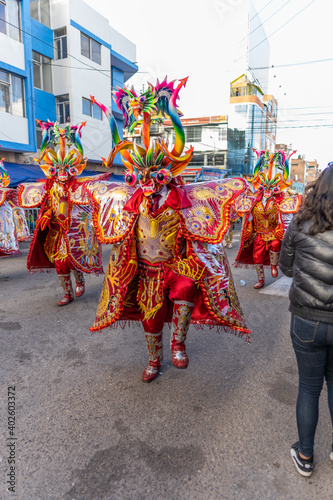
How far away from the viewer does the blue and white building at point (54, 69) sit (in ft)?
39.0

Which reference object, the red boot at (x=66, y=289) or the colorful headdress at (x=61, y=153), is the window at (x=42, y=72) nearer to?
the colorful headdress at (x=61, y=153)

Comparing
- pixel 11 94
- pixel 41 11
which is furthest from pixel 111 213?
pixel 41 11

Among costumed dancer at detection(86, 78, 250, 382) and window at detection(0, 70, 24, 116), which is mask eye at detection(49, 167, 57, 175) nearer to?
costumed dancer at detection(86, 78, 250, 382)

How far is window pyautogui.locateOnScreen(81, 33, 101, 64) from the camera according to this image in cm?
1574

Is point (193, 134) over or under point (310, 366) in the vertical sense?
over

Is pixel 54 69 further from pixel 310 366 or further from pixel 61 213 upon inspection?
pixel 310 366

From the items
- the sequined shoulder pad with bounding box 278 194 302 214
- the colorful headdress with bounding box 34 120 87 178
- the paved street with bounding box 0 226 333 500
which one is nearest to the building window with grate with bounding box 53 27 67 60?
the colorful headdress with bounding box 34 120 87 178

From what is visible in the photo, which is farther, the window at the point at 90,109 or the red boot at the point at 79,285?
the window at the point at 90,109

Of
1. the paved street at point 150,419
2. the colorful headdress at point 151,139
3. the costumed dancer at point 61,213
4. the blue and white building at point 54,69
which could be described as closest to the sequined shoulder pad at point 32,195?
the costumed dancer at point 61,213

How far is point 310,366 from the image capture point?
68.7 inches

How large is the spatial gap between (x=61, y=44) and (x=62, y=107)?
2767mm

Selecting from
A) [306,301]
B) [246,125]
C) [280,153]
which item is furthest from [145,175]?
[246,125]

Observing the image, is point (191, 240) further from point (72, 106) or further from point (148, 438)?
point (72, 106)

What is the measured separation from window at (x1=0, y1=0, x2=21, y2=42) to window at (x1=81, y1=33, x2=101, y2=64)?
160 inches
